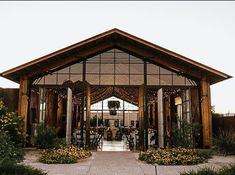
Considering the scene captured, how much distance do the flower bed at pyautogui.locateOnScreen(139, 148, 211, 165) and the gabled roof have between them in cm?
413

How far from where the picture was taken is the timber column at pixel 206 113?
11992 mm

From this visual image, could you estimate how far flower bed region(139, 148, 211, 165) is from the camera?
855cm

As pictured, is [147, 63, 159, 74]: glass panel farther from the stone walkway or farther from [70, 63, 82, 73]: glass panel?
the stone walkway

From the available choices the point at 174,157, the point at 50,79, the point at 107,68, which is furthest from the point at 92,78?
the point at 174,157

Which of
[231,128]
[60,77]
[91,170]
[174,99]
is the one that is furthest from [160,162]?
[174,99]

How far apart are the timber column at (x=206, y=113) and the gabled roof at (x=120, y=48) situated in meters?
0.46

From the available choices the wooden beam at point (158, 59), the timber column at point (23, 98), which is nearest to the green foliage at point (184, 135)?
the wooden beam at point (158, 59)

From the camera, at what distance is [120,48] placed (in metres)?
13.2

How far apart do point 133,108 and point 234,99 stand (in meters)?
14.3

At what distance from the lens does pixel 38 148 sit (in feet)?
38.2

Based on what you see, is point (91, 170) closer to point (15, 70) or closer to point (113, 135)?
point (15, 70)

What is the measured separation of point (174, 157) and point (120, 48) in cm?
621

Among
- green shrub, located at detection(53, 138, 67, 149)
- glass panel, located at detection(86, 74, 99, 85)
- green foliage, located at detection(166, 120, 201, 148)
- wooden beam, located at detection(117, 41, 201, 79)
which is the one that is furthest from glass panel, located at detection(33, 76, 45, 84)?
green foliage, located at detection(166, 120, 201, 148)

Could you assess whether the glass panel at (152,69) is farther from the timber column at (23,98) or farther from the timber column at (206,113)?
the timber column at (23,98)
